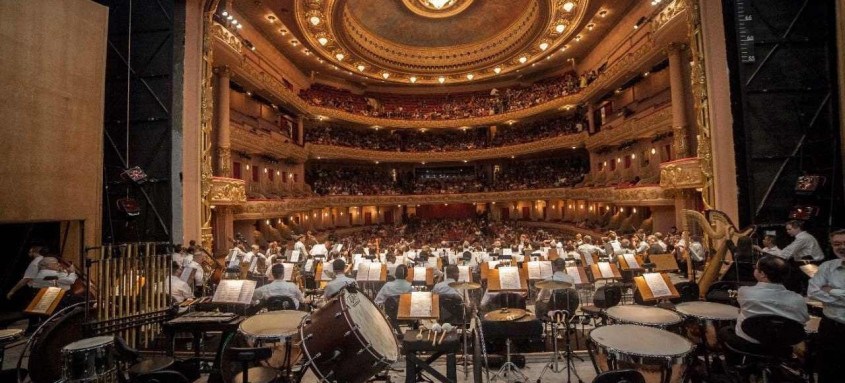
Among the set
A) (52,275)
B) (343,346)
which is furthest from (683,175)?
(52,275)

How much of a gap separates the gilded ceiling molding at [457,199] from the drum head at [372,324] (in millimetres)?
14619

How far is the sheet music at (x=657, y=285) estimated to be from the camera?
579 centimetres

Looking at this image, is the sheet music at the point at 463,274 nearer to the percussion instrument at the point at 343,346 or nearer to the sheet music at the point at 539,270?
the sheet music at the point at 539,270

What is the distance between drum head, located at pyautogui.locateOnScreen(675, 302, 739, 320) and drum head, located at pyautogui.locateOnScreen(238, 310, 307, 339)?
4.89 m

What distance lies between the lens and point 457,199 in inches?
1212

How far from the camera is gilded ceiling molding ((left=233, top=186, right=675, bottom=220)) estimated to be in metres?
17.6

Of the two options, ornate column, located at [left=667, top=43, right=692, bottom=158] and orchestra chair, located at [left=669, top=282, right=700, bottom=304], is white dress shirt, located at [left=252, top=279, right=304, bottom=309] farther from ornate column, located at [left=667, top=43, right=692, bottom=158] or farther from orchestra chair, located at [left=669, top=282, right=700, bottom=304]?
ornate column, located at [left=667, top=43, right=692, bottom=158]

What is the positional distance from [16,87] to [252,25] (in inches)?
550

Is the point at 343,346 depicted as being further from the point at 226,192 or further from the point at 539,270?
the point at 226,192

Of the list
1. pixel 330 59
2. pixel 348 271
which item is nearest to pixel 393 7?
pixel 330 59

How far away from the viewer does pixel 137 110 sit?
1080cm

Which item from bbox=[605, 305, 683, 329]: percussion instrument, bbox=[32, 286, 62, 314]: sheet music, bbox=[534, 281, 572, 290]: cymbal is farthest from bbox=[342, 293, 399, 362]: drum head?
bbox=[32, 286, 62, 314]: sheet music

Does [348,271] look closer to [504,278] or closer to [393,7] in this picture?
[504,278]

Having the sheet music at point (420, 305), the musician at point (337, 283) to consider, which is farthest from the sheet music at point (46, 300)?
the sheet music at point (420, 305)
